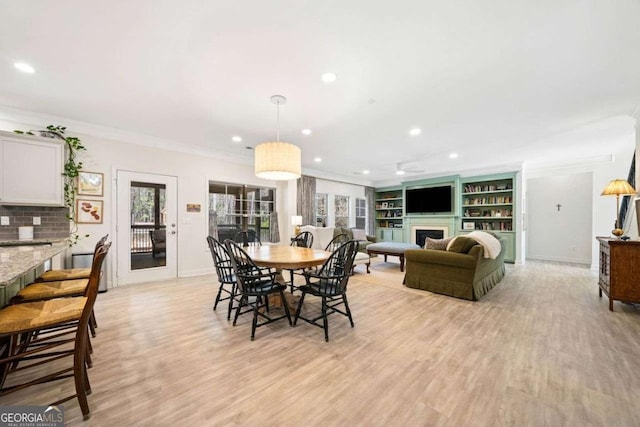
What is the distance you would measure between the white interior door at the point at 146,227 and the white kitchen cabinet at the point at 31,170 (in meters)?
0.77

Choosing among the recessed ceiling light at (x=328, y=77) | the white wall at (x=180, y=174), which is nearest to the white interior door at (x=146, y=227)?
the white wall at (x=180, y=174)

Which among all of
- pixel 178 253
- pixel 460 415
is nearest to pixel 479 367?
pixel 460 415

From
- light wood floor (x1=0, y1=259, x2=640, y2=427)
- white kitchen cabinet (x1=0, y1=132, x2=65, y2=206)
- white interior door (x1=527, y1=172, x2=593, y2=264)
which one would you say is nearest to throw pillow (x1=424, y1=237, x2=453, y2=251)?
light wood floor (x1=0, y1=259, x2=640, y2=427)

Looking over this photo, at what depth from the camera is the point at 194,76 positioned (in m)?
2.53

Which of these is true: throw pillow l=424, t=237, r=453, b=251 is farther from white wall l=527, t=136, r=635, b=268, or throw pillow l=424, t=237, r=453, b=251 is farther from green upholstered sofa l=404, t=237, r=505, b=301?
white wall l=527, t=136, r=635, b=268

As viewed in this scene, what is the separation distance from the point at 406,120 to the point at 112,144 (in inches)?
186

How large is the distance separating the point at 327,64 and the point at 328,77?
20cm

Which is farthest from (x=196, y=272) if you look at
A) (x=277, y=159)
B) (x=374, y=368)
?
(x=374, y=368)

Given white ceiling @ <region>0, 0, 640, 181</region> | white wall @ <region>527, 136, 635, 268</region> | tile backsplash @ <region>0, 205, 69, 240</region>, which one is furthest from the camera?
white wall @ <region>527, 136, 635, 268</region>

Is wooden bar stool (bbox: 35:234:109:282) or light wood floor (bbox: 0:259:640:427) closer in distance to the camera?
light wood floor (bbox: 0:259:640:427)

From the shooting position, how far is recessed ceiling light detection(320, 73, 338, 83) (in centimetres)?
248

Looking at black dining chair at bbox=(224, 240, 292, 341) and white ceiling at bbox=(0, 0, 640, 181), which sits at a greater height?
white ceiling at bbox=(0, 0, 640, 181)

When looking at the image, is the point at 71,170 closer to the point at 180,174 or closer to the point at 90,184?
the point at 90,184

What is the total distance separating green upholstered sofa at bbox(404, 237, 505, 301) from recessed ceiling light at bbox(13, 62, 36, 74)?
502 centimetres
